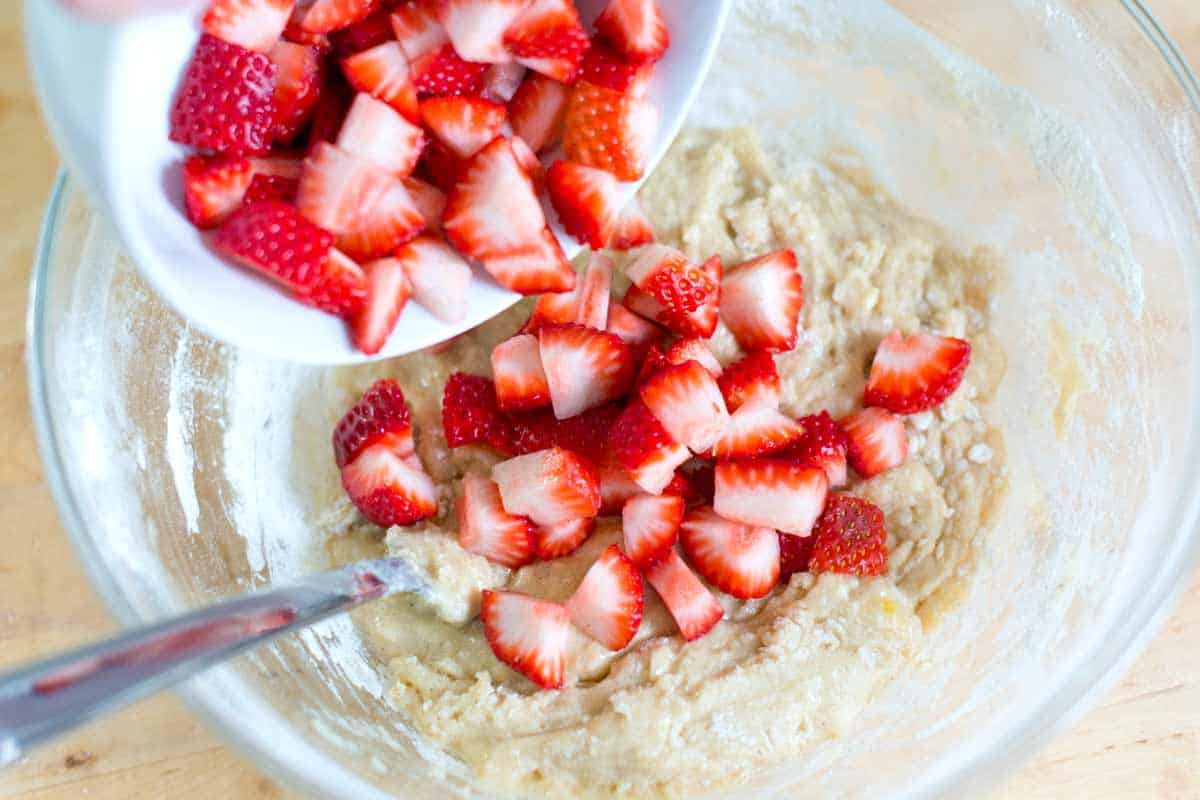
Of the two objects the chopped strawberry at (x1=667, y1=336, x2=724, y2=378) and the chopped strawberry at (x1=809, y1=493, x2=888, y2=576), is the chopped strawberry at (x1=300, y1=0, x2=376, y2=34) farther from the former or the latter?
the chopped strawberry at (x1=809, y1=493, x2=888, y2=576)

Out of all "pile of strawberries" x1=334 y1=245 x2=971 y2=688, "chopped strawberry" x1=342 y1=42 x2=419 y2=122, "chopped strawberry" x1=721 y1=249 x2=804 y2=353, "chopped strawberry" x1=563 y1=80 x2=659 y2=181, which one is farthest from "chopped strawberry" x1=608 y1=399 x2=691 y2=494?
"chopped strawberry" x1=342 y1=42 x2=419 y2=122

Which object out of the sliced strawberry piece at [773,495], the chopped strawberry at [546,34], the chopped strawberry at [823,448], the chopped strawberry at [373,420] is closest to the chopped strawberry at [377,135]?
the chopped strawberry at [546,34]

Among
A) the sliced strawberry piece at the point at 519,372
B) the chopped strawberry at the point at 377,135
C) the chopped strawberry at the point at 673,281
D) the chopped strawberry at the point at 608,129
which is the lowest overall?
the sliced strawberry piece at the point at 519,372

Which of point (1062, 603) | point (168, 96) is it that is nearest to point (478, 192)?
point (168, 96)

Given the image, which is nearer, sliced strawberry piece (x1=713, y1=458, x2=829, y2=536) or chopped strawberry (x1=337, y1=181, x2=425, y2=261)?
chopped strawberry (x1=337, y1=181, x2=425, y2=261)

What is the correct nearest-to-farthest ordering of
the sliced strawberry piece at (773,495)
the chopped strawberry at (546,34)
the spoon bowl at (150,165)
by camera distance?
the spoon bowl at (150,165) < the chopped strawberry at (546,34) < the sliced strawberry piece at (773,495)

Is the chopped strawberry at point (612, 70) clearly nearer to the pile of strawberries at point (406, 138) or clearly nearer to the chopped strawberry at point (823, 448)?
the pile of strawberries at point (406, 138)
